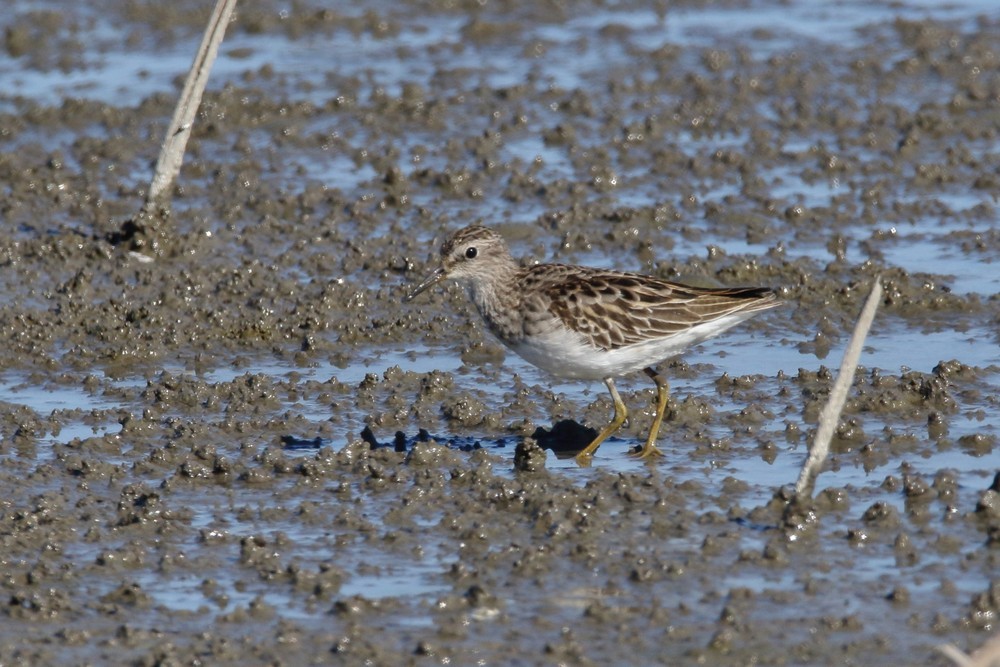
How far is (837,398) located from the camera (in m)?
8.65

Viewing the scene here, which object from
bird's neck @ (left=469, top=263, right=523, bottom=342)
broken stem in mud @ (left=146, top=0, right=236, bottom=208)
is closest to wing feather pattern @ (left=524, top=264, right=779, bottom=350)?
bird's neck @ (left=469, top=263, right=523, bottom=342)

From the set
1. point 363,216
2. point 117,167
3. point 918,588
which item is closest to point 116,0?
point 117,167

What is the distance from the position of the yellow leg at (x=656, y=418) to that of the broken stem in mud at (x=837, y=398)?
1320mm

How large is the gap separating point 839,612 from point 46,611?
154 inches

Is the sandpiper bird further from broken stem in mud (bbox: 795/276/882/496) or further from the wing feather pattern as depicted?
broken stem in mud (bbox: 795/276/882/496)

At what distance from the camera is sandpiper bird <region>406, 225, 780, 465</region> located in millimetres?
10047

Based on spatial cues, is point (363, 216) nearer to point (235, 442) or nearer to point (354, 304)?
point (354, 304)

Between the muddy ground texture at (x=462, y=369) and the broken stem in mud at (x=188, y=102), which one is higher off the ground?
the broken stem in mud at (x=188, y=102)

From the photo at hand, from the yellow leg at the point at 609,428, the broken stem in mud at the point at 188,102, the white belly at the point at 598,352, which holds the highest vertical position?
the broken stem in mud at the point at 188,102

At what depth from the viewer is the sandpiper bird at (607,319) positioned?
10.0 metres

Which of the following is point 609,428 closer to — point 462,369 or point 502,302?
point 502,302

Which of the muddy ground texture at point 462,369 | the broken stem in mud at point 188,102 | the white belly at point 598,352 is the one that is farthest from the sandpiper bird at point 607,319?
the broken stem in mud at point 188,102

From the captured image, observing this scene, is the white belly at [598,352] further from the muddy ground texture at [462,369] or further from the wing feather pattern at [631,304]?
the muddy ground texture at [462,369]

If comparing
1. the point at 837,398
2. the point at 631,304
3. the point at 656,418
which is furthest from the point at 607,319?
the point at 837,398
